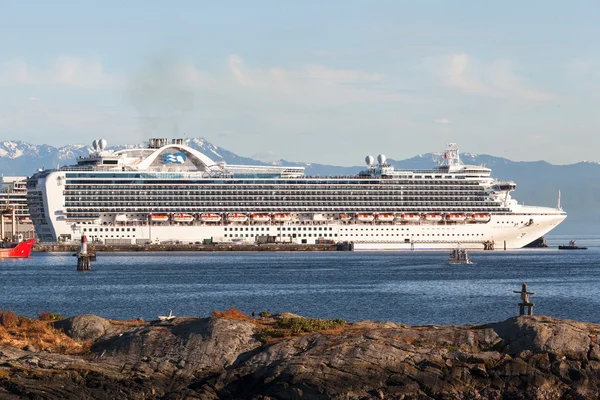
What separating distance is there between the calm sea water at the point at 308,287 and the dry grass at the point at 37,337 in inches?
673

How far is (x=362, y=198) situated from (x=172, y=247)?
2391cm

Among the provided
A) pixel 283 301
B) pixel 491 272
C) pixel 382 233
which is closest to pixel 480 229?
pixel 382 233

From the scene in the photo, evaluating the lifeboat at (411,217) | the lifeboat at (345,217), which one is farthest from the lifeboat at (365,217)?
the lifeboat at (411,217)

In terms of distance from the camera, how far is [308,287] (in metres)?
64.8

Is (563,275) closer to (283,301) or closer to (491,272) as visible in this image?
(491,272)

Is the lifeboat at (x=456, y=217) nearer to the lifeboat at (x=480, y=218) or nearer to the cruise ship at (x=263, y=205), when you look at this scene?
the cruise ship at (x=263, y=205)

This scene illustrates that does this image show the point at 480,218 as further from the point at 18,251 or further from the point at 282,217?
the point at 18,251

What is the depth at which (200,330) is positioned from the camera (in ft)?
89.1

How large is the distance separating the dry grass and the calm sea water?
17083 millimetres

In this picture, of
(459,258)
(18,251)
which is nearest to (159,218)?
(18,251)

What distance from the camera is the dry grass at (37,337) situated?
27.3m

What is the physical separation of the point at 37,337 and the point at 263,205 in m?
102

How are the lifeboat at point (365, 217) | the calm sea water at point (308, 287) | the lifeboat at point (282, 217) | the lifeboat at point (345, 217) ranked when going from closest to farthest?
the calm sea water at point (308, 287) → the lifeboat at point (282, 217) → the lifeboat at point (345, 217) → the lifeboat at point (365, 217)

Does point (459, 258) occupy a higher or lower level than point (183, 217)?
lower
